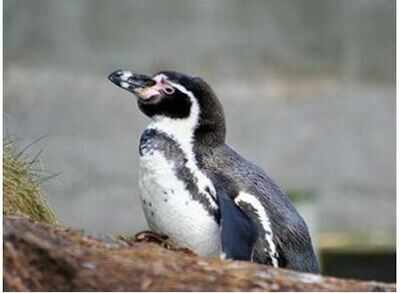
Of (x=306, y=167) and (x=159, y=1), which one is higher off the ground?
(x=159, y=1)

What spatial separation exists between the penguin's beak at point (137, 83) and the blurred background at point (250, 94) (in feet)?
24.9

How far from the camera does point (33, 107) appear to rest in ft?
49.5

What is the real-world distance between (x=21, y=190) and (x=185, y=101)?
2.55ft

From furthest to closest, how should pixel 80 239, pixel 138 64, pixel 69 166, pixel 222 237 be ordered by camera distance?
1. pixel 138 64
2. pixel 69 166
3. pixel 222 237
4. pixel 80 239

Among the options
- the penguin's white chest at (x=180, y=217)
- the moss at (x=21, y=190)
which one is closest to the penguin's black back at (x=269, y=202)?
the penguin's white chest at (x=180, y=217)

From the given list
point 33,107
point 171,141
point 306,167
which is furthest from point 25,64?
point 171,141

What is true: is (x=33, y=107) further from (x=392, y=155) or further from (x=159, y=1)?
(x=392, y=155)

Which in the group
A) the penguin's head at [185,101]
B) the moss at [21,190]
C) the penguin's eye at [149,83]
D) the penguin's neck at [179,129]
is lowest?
the moss at [21,190]

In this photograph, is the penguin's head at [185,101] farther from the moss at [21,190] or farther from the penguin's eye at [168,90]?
the moss at [21,190]

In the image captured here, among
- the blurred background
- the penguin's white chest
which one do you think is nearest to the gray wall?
the blurred background

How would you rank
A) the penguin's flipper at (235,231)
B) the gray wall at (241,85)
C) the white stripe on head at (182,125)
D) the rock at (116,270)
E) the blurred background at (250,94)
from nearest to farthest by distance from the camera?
the rock at (116,270) < the penguin's flipper at (235,231) < the white stripe on head at (182,125) < the blurred background at (250,94) < the gray wall at (241,85)

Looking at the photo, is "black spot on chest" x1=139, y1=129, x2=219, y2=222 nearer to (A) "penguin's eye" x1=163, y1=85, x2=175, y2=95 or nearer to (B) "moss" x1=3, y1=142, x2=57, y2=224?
(A) "penguin's eye" x1=163, y1=85, x2=175, y2=95

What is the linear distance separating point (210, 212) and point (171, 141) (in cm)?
39

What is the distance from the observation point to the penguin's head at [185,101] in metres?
6.80
